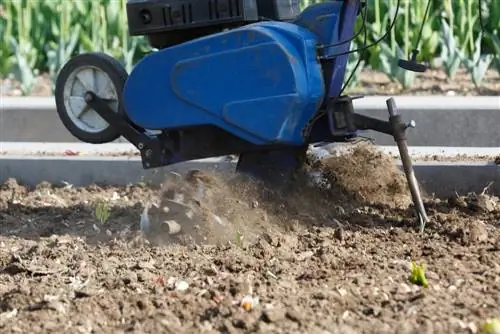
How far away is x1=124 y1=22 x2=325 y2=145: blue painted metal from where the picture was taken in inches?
181

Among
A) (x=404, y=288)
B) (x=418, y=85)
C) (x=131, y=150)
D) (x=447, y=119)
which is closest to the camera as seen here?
(x=404, y=288)

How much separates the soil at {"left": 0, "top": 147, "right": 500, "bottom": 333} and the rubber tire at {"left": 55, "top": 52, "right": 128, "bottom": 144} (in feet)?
1.11

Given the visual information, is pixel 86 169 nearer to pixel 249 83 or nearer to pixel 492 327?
pixel 249 83

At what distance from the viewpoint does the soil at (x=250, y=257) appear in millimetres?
3641

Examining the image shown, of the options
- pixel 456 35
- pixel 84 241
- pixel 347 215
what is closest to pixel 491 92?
pixel 456 35

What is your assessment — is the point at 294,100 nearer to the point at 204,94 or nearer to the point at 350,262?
the point at 204,94

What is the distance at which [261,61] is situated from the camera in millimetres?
4602

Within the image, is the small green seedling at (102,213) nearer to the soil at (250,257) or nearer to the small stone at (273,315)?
the soil at (250,257)

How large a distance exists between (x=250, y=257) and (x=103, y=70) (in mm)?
1208

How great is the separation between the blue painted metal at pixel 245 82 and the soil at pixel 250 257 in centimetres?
38

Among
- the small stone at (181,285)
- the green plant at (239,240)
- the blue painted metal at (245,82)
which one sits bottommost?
the green plant at (239,240)

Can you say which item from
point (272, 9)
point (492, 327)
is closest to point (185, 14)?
point (272, 9)

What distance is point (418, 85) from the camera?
27.0 ft

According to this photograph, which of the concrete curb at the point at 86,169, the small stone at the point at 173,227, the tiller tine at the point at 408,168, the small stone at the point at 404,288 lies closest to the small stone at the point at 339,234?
the tiller tine at the point at 408,168
